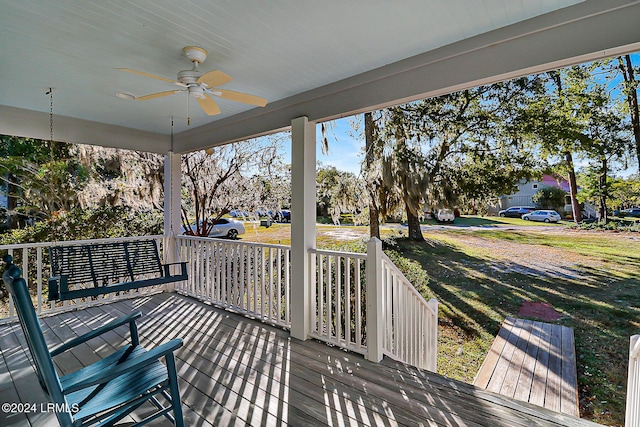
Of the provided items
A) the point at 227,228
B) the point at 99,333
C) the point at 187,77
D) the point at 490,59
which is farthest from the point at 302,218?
the point at 227,228

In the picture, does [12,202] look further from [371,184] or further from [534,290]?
[534,290]

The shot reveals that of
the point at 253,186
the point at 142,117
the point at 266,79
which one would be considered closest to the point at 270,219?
the point at 253,186

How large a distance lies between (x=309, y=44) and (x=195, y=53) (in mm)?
868

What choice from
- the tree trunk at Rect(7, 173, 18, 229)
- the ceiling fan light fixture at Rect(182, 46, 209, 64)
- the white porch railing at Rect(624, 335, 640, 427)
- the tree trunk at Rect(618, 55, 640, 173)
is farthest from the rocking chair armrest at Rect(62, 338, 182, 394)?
the tree trunk at Rect(7, 173, 18, 229)

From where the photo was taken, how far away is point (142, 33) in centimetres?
222

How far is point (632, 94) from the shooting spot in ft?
13.2

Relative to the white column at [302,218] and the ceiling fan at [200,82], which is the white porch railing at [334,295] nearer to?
the white column at [302,218]

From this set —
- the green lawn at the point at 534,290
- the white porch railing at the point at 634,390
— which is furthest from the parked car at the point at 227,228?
the white porch railing at the point at 634,390

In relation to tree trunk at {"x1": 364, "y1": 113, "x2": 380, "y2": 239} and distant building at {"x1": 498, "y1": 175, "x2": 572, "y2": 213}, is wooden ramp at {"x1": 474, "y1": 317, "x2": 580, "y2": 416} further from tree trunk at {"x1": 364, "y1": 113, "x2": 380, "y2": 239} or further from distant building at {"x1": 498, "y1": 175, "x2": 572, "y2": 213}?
tree trunk at {"x1": 364, "y1": 113, "x2": 380, "y2": 239}

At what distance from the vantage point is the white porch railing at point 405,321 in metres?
3.00

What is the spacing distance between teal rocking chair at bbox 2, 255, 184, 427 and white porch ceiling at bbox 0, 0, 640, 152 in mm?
1593

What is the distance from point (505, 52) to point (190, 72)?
2.27 m

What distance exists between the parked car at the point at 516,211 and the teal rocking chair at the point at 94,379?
5.53 meters

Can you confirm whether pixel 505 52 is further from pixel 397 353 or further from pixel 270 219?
pixel 270 219
